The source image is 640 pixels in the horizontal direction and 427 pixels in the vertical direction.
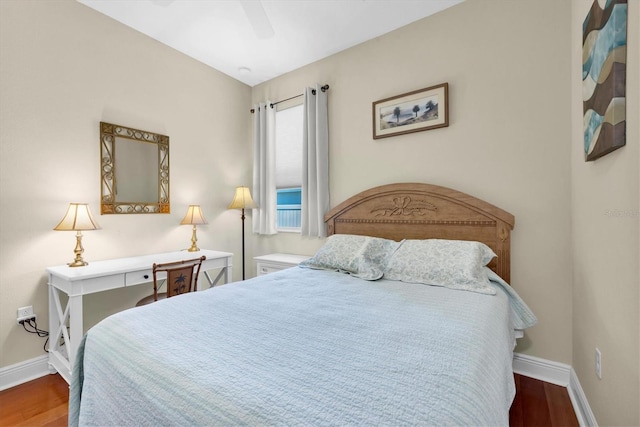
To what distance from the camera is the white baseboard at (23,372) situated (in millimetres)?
2018

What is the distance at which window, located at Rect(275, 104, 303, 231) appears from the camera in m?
3.40

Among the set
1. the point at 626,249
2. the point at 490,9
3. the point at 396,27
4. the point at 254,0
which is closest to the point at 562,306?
the point at 626,249

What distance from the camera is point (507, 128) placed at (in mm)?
2145

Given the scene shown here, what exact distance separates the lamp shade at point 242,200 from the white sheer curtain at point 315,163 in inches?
26.6

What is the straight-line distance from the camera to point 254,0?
232 cm

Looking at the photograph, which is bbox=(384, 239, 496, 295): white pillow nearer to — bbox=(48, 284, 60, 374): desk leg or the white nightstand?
the white nightstand

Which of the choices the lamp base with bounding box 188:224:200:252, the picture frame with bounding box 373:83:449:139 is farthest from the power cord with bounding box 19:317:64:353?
the picture frame with bounding box 373:83:449:139

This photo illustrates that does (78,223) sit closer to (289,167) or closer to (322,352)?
(289,167)

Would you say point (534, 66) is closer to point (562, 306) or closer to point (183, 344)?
point (562, 306)

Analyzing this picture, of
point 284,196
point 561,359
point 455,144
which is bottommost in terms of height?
point 561,359

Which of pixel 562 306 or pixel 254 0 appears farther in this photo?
pixel 254 0

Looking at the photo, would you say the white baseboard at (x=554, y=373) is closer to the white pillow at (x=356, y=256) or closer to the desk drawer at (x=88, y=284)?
the white pillow at (x=356, y=256)

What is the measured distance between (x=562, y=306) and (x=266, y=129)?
10.7 feet

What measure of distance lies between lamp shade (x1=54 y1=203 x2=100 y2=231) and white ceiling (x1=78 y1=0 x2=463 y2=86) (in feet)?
5.58
